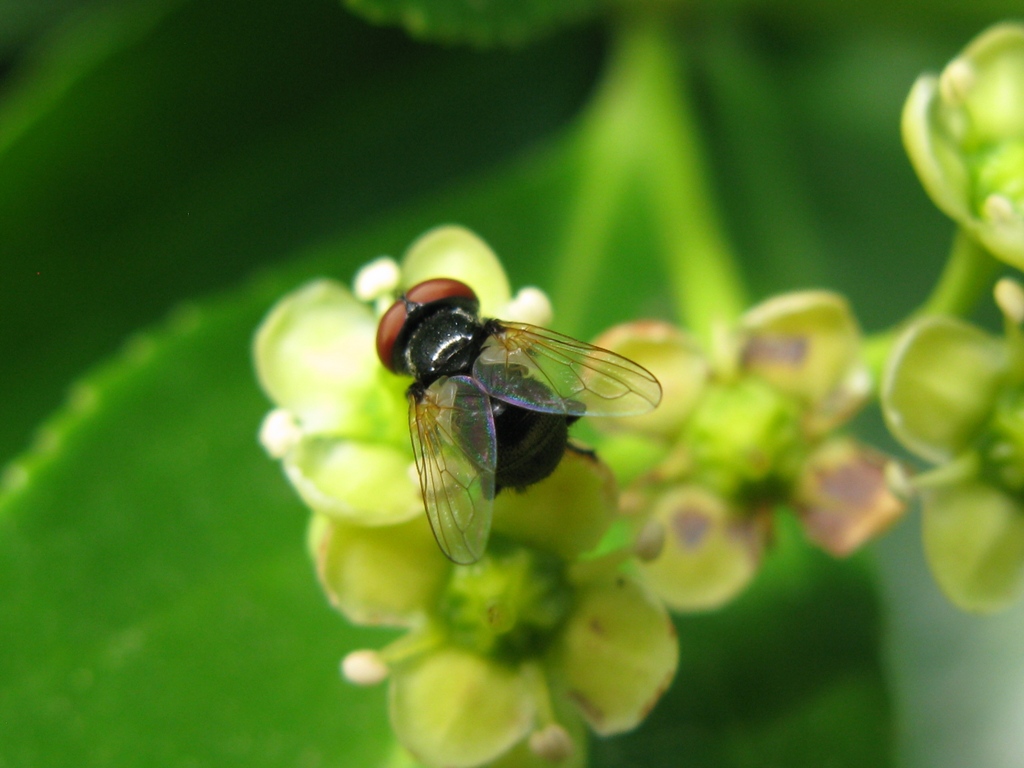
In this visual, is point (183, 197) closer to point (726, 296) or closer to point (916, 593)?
point (726, 296)

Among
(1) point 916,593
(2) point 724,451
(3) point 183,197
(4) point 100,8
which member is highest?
(4) point 100,8

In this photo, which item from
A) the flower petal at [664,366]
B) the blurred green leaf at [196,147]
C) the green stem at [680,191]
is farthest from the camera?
the blurred green leaf at [196,147]

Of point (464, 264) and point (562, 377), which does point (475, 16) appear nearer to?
point (464, 264)

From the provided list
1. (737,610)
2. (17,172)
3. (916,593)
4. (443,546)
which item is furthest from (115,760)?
(916,593)

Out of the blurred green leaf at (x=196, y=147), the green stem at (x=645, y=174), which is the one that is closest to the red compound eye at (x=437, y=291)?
the green stem at (x=645, y=174)

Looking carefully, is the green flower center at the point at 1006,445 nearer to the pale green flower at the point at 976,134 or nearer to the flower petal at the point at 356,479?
the pale green flower at the point at 976,134

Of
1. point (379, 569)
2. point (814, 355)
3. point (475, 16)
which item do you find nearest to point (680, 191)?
point (475, 16)

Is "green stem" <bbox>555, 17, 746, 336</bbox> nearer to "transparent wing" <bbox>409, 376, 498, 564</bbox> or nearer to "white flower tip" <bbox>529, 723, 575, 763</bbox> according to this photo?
"transparent wing" <bbox>409, 376, 498, 564</bbox>
